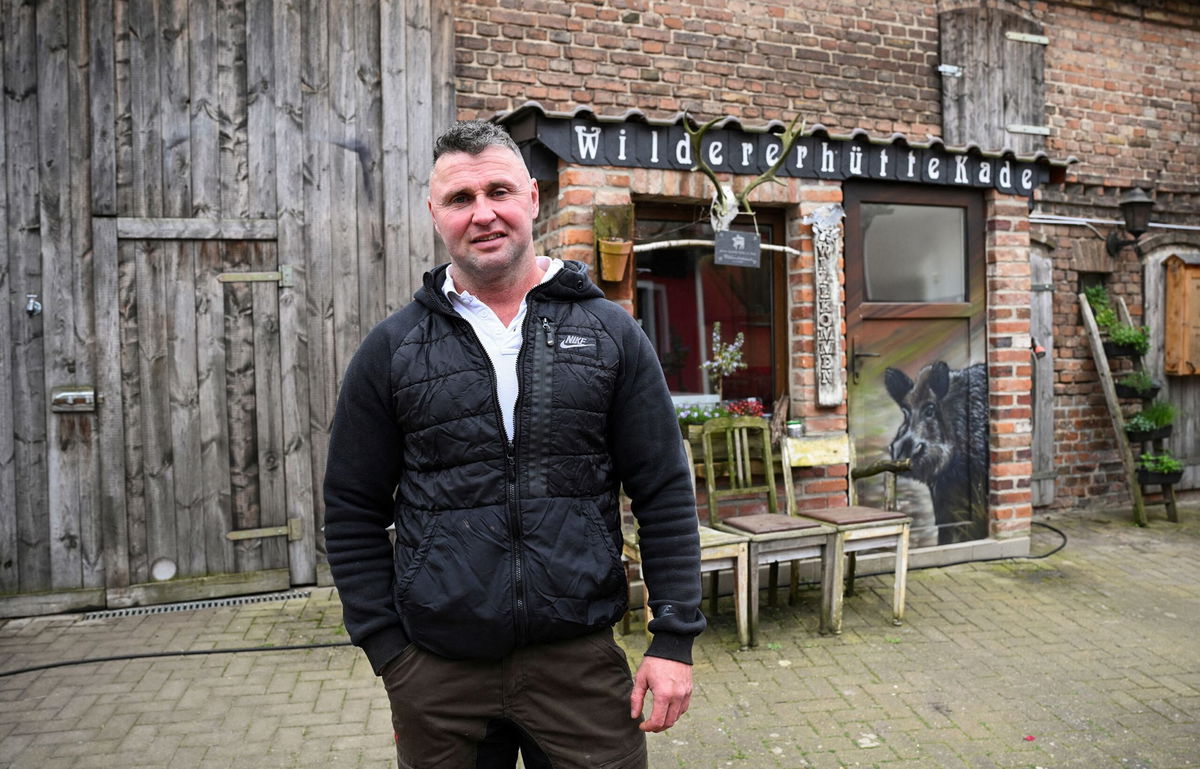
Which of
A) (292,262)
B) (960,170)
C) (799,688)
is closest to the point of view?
(799,688)

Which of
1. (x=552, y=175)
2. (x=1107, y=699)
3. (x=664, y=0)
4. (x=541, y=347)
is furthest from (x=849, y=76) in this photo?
(x=541, y=347)

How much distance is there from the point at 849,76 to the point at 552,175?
3.01 metres

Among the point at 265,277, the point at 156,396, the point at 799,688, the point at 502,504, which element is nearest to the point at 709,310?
the point at 799,688

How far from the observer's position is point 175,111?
214 inches

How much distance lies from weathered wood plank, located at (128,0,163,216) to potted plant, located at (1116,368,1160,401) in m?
7.38

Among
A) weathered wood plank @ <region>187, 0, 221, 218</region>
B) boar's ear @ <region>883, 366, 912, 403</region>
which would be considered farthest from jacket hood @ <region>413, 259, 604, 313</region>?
boar's ear @ <region>883, 366, 912, 403</region>

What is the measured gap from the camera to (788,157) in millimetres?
5559

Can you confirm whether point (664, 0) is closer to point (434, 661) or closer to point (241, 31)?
point (241, 31)

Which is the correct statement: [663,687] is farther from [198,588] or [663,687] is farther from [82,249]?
[82,249]

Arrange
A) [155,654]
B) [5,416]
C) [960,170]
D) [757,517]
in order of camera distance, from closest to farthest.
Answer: [155,654]
[757,517]
[5,416]
[960,170]

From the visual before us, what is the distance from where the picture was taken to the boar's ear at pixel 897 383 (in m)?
6.07

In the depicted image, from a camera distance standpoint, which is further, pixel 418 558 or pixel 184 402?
pixel 184 402

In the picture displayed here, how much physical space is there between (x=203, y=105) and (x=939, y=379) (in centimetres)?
491

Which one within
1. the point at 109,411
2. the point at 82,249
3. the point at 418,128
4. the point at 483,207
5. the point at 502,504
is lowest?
Answer: the point at 502,504
